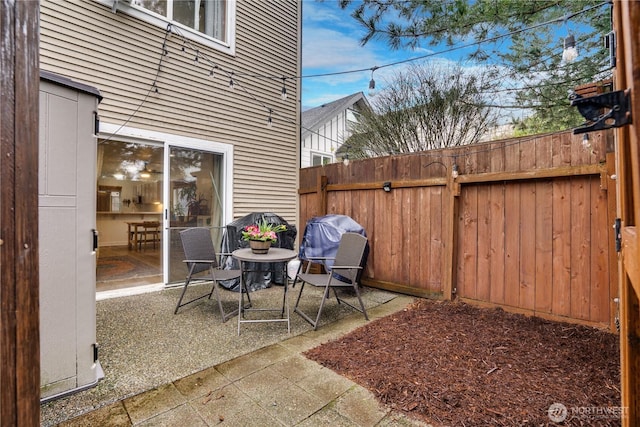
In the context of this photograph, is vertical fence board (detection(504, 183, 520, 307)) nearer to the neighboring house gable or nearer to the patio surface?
Result: the patio surface

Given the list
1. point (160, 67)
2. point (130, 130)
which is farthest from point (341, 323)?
point (160, 67)

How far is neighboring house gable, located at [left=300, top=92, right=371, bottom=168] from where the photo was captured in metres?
9.59

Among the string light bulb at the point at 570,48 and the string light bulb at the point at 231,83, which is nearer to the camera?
the string light bulb at the point at 570,48

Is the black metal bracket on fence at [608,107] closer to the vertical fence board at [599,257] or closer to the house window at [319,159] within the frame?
the vertical fence board at [599,257]

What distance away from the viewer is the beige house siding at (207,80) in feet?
12.3

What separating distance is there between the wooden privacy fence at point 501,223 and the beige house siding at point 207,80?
173 cm

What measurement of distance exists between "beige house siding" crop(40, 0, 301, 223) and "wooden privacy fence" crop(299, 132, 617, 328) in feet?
5.69

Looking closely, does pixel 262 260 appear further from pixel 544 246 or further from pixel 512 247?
pixel 544 246

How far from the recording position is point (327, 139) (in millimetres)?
10258

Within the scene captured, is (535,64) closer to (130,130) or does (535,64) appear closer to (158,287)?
(130,130)

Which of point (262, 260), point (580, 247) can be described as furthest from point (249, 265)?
point (580, 247)

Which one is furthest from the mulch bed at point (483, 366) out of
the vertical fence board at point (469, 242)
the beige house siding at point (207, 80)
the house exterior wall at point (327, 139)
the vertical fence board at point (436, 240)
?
the house exterior wall at point (327, 139)

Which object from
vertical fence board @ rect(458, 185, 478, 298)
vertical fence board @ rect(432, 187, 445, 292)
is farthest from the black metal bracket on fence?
vertical fence board @ rect(432, 187, 445, 292)

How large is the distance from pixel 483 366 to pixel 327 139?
8.78 meters
